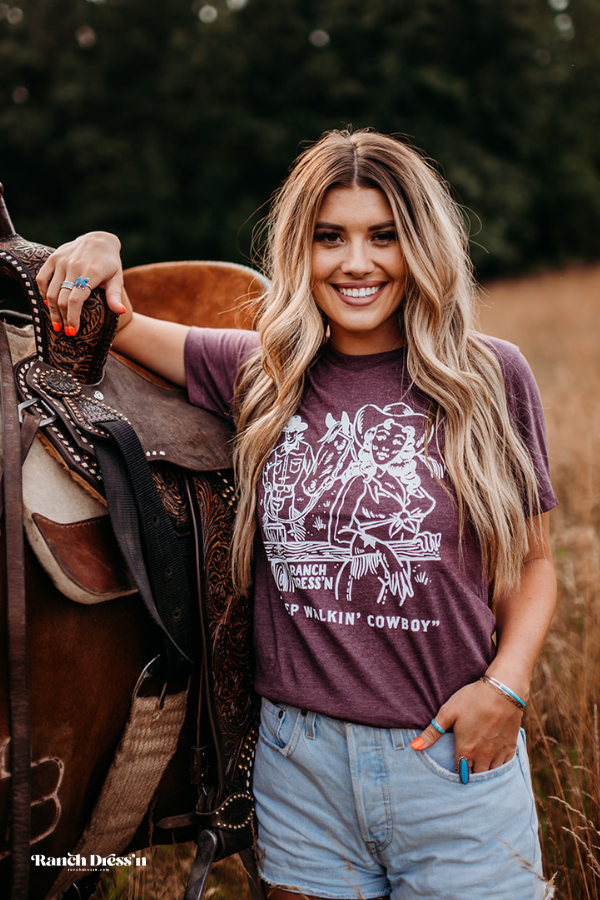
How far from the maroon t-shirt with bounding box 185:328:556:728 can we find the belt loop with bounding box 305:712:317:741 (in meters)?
0.02

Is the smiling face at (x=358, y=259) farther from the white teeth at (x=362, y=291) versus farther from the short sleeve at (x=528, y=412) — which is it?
the short sleeve at (x=528, y=412)

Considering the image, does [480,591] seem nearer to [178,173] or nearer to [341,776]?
[341,776]

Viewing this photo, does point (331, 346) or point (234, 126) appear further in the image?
point (234, 126)

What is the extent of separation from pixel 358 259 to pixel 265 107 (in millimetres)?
23763

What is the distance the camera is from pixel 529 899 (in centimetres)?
128

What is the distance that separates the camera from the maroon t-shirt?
4.30 feet

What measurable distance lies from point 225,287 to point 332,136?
0.56m

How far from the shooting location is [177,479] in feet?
4.68

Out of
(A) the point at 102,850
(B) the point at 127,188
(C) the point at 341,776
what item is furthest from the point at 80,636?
(B) the point at 127,188

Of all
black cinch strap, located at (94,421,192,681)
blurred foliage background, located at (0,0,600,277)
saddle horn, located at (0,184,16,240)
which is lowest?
black cinch strap, located at (94,421,192,681)

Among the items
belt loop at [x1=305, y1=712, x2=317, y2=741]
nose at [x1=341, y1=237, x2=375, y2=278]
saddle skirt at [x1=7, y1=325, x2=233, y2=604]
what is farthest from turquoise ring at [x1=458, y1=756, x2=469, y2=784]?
nose at [x1=341, y1=237, x2=375, y2=278]

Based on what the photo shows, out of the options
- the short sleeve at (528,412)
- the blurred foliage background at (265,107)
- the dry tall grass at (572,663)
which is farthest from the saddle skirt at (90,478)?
the blurred foliage background at (265,107)

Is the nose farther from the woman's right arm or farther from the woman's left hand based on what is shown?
the woman's left hand

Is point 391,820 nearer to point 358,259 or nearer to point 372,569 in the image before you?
point 372,569
